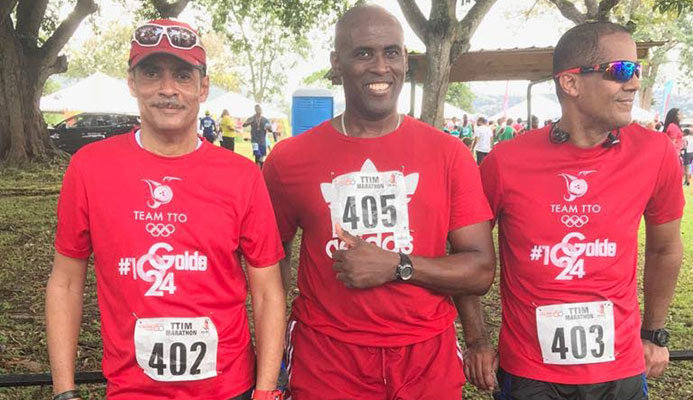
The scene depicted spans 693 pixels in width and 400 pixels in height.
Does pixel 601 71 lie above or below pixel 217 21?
below

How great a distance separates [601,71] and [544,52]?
255 inches

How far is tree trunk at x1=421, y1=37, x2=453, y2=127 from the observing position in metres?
8.51

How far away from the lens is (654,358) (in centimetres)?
261

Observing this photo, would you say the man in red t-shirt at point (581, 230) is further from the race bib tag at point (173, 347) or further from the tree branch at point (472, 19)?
the tree branch at point (472, 19)

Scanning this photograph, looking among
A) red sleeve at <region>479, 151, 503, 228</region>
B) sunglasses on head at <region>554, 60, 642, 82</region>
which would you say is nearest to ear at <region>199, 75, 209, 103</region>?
red sleeve at <region>479, 151, 503, 228</region>

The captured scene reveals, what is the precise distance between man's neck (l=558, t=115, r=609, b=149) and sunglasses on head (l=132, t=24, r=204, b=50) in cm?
151

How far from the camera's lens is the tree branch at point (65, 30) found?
17172mm

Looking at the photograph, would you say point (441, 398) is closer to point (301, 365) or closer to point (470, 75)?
point (301, 365)

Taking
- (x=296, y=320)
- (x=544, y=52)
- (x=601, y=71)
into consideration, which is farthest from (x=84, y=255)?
(x=544, y=52)

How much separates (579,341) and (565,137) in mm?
803

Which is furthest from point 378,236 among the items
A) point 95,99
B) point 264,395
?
point 95,99

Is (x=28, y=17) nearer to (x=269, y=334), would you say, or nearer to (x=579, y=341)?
(x=269, y=334)

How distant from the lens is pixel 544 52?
849cm

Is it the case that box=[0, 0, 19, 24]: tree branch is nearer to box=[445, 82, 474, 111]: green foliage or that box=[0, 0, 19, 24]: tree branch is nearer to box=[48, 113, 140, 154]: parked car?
box=[48, 113, 140, 154]: parked car
